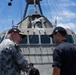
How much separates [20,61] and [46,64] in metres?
11.5

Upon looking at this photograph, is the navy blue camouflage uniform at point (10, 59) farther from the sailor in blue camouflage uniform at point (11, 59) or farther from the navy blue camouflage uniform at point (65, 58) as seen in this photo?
the navy blue camouflage uniform at point (65, 58)

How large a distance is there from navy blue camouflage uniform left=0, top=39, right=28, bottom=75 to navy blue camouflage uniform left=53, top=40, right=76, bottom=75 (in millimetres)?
Answer: 653

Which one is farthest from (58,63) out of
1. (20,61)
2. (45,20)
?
(45,20)

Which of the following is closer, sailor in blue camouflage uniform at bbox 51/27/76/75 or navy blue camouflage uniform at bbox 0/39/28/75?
sailor in blue camouflage uniform at bbox 51/27/76/75

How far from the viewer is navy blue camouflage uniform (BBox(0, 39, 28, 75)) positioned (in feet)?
15.5

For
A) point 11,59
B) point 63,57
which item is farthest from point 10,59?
point 63,57

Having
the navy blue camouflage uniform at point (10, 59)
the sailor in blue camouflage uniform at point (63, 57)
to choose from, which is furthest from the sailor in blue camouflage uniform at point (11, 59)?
the sailor in blue camouflage uniform at point (63, 57)

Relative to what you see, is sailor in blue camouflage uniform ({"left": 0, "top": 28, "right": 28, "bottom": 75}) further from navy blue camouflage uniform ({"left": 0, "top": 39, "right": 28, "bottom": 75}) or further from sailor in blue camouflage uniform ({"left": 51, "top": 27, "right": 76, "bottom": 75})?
sailor in blue camouflage uniform ({"left": 51, "top": 27, "right": 76, "bottom": 75})

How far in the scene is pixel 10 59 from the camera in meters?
4.75

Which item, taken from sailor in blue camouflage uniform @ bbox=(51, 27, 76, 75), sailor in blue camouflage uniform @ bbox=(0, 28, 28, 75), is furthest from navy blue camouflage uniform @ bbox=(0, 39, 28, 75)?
sailor in blue camouflage uniform @ bbox=(51, 27, 76, 75)

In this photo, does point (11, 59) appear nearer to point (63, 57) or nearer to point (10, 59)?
point (10, 59)

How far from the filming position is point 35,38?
16328 millimetres

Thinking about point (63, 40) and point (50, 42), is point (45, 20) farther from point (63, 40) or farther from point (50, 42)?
point (63, 40)

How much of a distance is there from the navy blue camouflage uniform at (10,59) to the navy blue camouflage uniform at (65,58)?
65 cm
